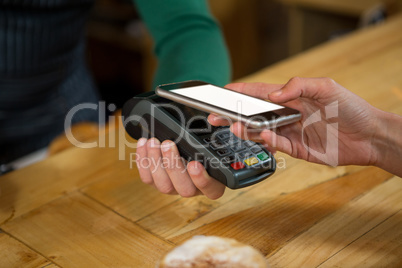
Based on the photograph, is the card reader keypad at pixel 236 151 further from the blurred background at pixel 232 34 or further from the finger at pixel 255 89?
the blurred background at pixel 232 34

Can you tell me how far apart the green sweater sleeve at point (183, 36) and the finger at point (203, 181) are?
355mm

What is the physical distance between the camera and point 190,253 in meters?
0.46

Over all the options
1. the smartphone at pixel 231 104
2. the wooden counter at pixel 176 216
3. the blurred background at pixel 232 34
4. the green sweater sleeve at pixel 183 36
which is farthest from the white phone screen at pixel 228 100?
the blurred background at pixel 232 34

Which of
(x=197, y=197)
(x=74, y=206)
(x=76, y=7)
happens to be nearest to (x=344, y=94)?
(x=197, y=197)

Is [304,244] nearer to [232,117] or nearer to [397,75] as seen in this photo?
[232,117]

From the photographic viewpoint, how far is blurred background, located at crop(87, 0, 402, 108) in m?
1.96

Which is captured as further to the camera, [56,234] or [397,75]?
[397,75]

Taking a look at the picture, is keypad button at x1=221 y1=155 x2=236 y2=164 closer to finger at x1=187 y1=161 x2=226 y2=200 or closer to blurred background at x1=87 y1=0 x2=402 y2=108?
finger at x1=187 y1=161 x2=226 y2=200

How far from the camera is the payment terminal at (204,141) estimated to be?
549 millimetres

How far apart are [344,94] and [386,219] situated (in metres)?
0.15

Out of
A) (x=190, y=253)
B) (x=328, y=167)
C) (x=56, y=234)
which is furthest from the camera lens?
(x=328, y=167)

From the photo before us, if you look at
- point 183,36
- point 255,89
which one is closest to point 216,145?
point 255,89

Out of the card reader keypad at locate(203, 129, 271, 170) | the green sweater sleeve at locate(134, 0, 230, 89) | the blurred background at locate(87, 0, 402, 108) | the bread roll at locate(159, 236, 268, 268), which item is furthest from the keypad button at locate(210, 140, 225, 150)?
the blurred background at locate(87, 0, 402, 108)

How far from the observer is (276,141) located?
0.57m
